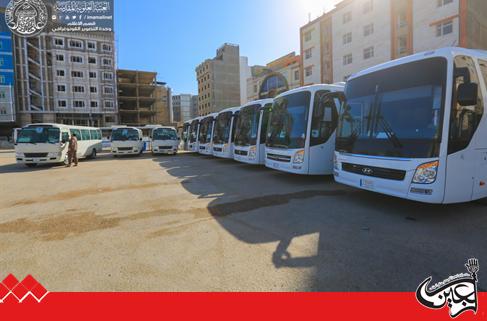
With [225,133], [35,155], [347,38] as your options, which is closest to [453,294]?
[225,133]

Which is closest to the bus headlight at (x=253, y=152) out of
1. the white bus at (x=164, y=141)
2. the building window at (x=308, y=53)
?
the white bus at (x=164, y=141)

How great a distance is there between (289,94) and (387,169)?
457 cm

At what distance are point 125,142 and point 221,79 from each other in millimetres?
65013

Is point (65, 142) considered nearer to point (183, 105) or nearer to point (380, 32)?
point (380, 32)

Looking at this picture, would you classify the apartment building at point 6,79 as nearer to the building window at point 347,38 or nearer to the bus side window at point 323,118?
the building window at point 347,38

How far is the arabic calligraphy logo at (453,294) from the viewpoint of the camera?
2.45 meters

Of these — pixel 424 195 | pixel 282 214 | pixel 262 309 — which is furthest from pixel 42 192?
pixel 424 195

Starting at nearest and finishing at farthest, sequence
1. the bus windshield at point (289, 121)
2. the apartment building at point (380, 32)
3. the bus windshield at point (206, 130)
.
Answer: the bus windshield at point (289, 121)
the bus windshield at point (206, 130)
the apartment building at point (380, 32)

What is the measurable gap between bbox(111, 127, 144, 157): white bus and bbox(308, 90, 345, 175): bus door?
1526 cm

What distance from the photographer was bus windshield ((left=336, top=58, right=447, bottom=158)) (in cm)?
446

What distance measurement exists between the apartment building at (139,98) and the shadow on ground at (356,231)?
56.2 meters

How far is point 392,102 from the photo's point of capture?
16.8 ft

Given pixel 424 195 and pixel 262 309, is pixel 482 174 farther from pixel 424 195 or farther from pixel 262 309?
pixel 262 309

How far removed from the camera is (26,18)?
47531 millimetres
